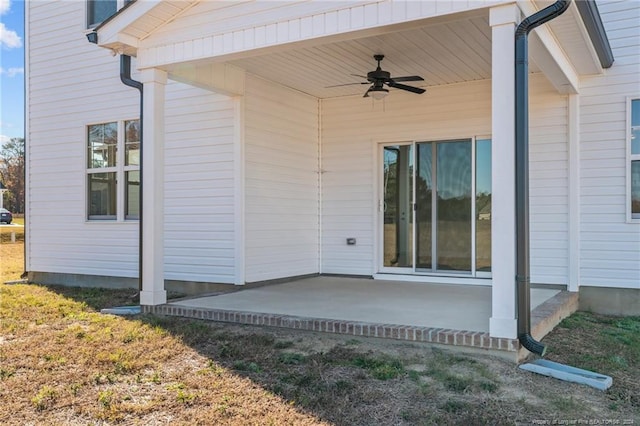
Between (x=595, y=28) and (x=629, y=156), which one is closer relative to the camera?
(x=595, y=28)

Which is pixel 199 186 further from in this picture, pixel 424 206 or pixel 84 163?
pixel 424 206

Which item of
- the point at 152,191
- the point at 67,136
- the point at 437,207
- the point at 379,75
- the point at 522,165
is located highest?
the point at 379,75

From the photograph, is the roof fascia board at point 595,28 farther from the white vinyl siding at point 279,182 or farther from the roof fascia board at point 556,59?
the white vinyl siding at point 279,182

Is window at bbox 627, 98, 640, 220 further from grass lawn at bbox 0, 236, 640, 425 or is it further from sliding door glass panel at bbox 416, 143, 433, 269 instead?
sliding door glass panel at bbox 416, 143, 433, 269

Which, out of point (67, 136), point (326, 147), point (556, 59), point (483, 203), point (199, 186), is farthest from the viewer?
point (67, 136)

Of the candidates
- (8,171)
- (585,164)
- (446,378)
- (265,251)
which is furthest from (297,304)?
(8,171)

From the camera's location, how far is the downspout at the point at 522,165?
3.97 meters

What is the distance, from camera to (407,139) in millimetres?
7816

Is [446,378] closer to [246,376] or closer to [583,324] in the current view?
[246,376]

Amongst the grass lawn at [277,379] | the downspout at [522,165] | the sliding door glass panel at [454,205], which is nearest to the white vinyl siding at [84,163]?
the grass lawn at [277,379]

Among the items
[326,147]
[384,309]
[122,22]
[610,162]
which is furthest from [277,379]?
[326,147]

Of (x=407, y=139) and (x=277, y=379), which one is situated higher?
(x=407, y=139)

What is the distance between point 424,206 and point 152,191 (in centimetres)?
387

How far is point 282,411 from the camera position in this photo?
314 cm
